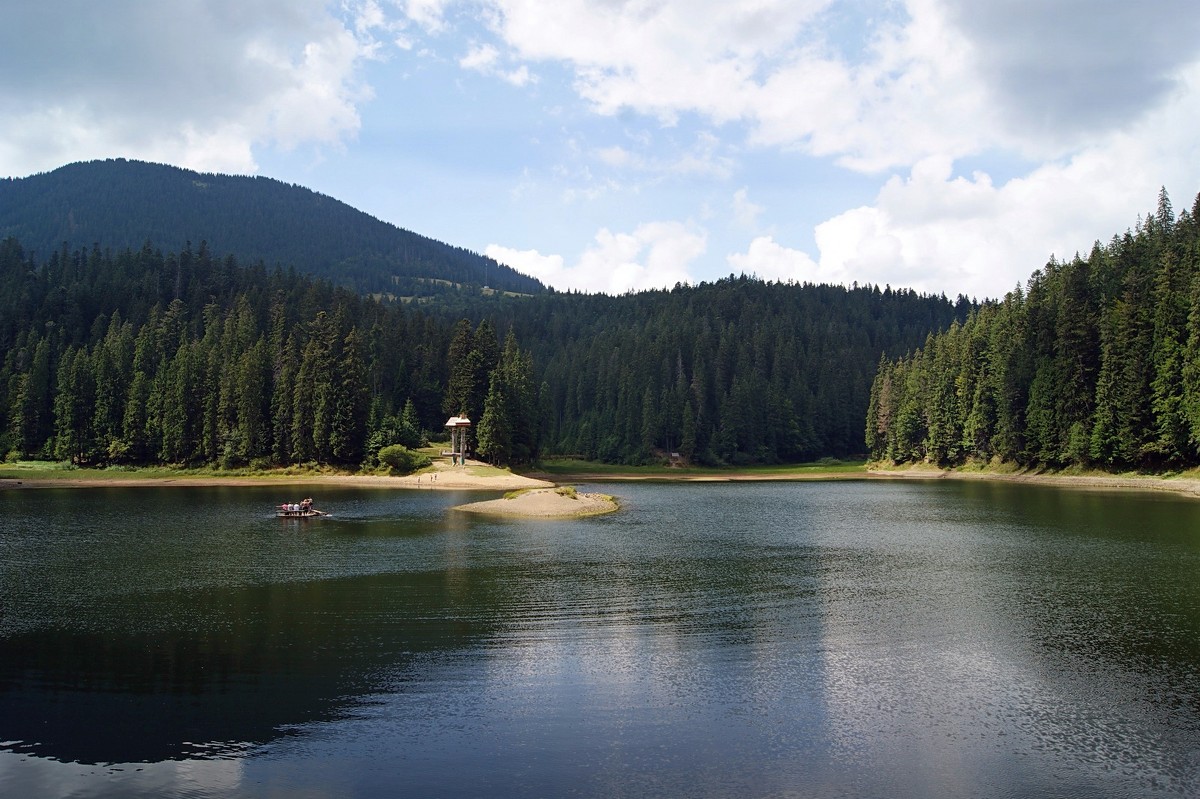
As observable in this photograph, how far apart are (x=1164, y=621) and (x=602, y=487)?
79802 millimetres

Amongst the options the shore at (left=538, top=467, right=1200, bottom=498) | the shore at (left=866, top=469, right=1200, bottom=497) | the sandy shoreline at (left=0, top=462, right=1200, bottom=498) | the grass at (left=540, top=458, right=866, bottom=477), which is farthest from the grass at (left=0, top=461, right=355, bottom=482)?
the shore at (left=866, top=469, right=1200, bottom=497)

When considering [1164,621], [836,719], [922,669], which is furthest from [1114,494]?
[836,719]

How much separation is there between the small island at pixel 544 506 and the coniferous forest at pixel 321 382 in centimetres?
4203

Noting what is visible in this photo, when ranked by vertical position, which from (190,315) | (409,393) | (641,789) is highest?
(190,315)

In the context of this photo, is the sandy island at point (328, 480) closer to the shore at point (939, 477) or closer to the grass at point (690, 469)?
the shore at point (939, 477)

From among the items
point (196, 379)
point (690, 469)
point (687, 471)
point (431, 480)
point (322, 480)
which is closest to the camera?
point (431, 480)

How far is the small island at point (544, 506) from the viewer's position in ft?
218

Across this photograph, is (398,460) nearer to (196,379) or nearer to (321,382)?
(321,382)

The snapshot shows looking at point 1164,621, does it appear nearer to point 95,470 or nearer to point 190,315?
point 95,470

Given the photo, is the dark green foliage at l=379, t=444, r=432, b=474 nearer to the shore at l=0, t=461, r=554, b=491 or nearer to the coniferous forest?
the shore at l=0, t=461, r=554, b=491

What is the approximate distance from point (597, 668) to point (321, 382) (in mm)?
94082

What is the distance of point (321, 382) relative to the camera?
109750 mm

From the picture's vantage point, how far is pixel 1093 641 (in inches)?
1057

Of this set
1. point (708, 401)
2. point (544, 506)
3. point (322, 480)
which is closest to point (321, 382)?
point (322, 480)
